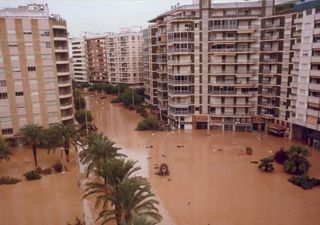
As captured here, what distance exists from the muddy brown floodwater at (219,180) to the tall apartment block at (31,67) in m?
13.8

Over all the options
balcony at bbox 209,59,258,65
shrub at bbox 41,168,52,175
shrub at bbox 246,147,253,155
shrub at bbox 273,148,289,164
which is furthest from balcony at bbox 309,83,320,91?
shrub at bbox 41,168,52,175

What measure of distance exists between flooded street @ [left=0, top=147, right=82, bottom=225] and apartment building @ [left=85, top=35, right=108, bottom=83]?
91.2 meters

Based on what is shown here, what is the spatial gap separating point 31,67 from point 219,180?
3423 centimetres

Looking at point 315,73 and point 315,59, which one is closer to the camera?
point 315,59

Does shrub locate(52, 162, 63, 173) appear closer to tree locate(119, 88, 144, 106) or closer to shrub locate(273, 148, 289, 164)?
shrub locate(273, 148, 289, 164)

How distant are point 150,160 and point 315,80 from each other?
26.3 m

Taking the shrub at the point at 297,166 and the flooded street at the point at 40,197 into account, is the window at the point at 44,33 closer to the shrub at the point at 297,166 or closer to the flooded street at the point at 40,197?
the flooded street at the point at 40,197

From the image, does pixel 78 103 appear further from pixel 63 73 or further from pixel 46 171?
pixel 46 171

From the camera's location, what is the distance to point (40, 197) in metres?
34.2

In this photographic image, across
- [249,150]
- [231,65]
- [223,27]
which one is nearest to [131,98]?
[231,65]

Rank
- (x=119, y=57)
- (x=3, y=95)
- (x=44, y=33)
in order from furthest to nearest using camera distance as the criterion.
→ (x=119, y=57) < (x=44, y=33) < (x=3, y=95)

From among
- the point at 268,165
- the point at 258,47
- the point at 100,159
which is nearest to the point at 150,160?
the point at 100,159

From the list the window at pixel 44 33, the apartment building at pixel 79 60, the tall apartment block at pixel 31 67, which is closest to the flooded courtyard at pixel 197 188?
the tall apartment block at pixel 31 67

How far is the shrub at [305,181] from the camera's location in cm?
3488
